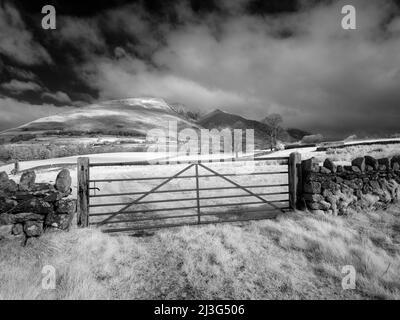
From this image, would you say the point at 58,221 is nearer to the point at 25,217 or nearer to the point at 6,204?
the point at 25,217

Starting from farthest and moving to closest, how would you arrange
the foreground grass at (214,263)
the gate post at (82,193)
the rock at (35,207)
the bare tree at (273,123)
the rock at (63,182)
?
the bare tree at (273,123) < the gate post at (82,193) < the rock at (63,182) < the rock at (35,207) < the foreground grass at (214,263)

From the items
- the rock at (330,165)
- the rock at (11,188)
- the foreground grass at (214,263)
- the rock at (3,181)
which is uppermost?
the rock at (330,165)

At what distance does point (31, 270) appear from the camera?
3943 millimetres

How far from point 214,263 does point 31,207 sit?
4.35 m

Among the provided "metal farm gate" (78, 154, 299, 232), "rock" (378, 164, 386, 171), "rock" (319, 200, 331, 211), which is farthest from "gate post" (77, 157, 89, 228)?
"rock" (378, 164, 386, 171)

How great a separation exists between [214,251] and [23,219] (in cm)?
437

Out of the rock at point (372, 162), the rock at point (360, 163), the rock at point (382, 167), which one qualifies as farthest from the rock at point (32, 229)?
the rock at point (382, 167)

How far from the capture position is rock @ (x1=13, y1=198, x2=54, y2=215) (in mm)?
4946

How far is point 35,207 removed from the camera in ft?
16.6

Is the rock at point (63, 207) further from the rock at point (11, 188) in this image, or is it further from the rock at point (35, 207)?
the rock at point (11, 188)

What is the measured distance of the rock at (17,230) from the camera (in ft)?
15.8

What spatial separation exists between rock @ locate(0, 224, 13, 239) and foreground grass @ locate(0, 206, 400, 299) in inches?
5.3

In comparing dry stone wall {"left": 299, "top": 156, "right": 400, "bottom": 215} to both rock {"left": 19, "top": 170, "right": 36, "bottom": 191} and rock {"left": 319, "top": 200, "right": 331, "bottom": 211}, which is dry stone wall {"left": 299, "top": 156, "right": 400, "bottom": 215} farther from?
rock {"left": 19, "top": 170, "right": 36, "bottom": 191}
